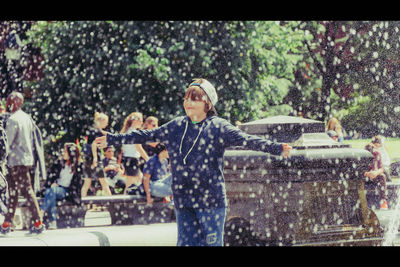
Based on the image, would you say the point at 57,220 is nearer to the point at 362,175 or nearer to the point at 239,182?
the point at 239,182

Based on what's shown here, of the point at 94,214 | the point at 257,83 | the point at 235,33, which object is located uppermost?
the point at 235,33

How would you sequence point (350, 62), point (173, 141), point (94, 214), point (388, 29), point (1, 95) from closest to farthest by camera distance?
point (173, 141)
point (94, 214)
point (1, 95)
point (388, 29)
point (350, 62)

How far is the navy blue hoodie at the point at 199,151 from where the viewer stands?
521cm

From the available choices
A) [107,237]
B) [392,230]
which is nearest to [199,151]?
[107,237]

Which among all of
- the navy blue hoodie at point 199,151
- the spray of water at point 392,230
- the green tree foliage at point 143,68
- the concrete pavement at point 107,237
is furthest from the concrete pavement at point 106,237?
the green tree foliage at point 143,68

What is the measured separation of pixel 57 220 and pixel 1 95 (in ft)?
38.3

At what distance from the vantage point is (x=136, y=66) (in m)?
14.1

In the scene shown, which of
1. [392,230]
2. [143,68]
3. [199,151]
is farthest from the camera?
[143,68]

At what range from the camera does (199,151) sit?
529cm

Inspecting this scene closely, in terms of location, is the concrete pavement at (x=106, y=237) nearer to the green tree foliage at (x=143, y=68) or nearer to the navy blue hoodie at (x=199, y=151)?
the navy blue hoodie at (x=199, y=151)

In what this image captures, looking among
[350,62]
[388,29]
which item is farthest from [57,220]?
[350,62]

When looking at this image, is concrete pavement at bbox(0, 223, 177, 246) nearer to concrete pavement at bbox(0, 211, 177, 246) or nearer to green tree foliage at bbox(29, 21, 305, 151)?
concrete pavement at bbox(0, 211, 177, 246)

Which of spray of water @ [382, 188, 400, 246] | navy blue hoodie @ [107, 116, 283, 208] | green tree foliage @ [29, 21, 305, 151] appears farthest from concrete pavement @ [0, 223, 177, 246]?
green tree foliage @ [29, 21, 305, 151]

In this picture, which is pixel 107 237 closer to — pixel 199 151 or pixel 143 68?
pixel 199 151
